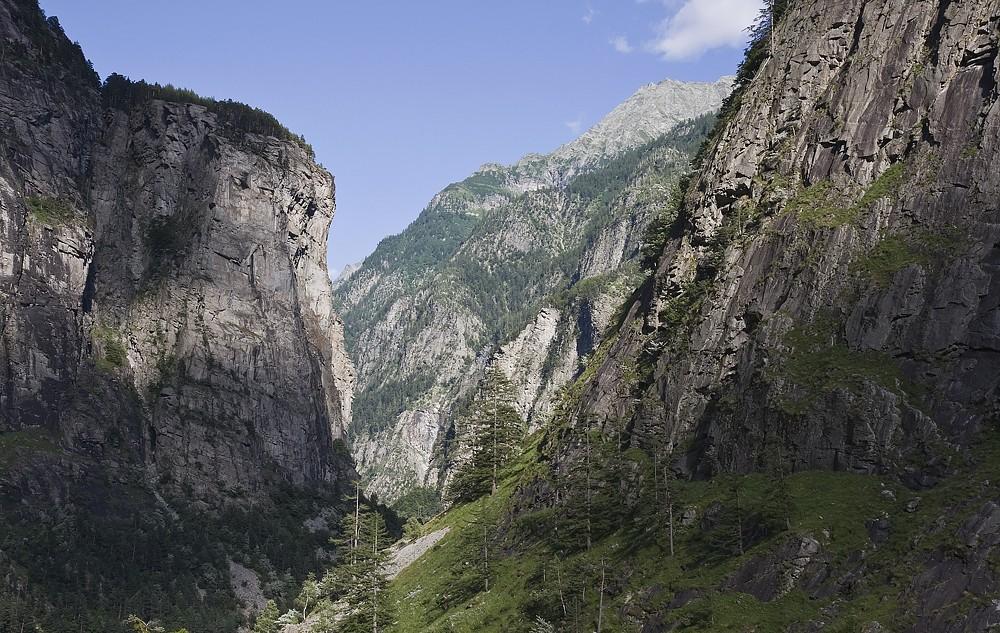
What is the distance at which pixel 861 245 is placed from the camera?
69625mm

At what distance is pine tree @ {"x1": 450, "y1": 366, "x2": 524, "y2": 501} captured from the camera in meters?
113

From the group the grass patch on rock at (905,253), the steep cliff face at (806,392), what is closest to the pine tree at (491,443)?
the steep cliff face at (806,392)

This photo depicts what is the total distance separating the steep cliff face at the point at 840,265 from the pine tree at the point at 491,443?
23.9 metres

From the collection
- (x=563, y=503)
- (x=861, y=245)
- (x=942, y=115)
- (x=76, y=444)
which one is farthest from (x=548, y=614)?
(x=76, y=444)

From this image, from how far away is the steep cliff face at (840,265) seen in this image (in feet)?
197

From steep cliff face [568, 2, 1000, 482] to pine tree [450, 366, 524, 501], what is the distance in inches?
943

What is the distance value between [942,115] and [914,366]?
22.0 metres

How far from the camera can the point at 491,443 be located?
11431 cm

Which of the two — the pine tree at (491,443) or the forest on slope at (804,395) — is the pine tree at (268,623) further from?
the pine tree at (491,443)

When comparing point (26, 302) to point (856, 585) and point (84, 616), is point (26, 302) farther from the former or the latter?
point (856, 585)

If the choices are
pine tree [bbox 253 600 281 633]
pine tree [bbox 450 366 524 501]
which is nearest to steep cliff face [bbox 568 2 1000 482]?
pine tree [bbox 450 366 524 501]

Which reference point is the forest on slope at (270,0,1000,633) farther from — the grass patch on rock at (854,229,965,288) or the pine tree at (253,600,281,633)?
the pine tree at (253,600,281,633)

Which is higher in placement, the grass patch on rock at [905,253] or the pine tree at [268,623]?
the grass patch on rock at [905,253]

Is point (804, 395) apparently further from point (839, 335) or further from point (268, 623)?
point (268, 623)
